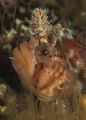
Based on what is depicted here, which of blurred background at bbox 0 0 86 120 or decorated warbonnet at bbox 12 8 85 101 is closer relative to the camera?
blurred background at bbox 0 0 86 120

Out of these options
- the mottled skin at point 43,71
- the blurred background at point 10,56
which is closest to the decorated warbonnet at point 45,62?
the mottled skin at point 43,71

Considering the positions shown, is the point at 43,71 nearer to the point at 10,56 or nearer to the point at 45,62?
the point at 45,62

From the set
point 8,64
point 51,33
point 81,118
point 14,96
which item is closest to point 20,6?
point 8,64

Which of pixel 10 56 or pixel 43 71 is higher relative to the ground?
pixel 10 56

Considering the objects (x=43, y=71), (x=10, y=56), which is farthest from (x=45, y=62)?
(x=10, y=56)

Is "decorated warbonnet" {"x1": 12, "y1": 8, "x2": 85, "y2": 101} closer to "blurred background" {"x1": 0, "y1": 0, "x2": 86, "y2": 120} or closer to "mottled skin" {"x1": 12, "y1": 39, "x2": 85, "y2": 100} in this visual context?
"mottled skin" {"x1": 12, "y1": 39, "x2": 85, "y2": 100}

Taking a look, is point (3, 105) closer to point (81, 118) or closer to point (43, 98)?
point (43, 98)

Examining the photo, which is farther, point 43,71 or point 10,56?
point 10,56

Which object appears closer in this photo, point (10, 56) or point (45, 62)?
point (45, 62)

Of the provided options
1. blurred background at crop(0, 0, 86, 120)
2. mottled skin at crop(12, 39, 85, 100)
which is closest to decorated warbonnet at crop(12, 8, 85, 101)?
mottled skin at crop(12, 39, 85, 100)
